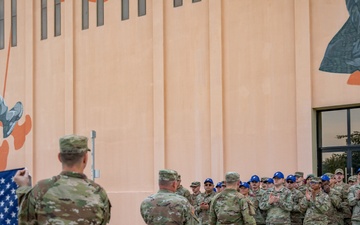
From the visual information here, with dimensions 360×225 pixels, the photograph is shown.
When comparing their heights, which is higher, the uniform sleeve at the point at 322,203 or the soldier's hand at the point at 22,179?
the soldier's hand at the point at 22,179

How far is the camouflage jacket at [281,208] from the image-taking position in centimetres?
1408

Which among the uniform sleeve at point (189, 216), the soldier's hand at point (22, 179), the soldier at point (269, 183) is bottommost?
the soldier at point (269, 183)

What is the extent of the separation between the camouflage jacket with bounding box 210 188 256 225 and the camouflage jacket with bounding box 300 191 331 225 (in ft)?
13.6

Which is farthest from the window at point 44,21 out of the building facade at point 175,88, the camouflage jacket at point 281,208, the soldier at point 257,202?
the camouflage jacket at point 281,208

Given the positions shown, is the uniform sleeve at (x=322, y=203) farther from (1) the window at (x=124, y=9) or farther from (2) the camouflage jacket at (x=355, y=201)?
(1) the window at (x=124, y=9)

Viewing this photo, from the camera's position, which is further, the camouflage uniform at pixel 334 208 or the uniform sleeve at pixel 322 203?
the camouflage uniform at pixel 334 208

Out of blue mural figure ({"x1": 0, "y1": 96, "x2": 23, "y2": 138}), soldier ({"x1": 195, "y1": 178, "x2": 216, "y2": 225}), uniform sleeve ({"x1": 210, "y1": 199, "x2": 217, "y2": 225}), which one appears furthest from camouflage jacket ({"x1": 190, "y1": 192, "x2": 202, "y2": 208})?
blue mural figure ({"x1": 0, "y1": 96, "x2": 23, "y2": 138})

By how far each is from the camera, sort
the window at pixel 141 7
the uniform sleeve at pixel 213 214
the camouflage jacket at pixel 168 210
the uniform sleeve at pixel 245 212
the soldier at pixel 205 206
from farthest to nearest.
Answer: the window at pixel 141 7, the soldier at pixel 205 206, the uniform sleeve at pixel 213 214, the uniform sleeve at pixel 245 212, the camouflage jacket at pixel 168 210

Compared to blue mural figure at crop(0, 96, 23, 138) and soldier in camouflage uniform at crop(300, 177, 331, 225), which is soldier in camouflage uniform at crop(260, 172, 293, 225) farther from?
blue mural figure at crop(0, 96, 23, 138)

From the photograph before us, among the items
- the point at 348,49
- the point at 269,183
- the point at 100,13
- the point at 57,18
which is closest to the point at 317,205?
the point at 269,183

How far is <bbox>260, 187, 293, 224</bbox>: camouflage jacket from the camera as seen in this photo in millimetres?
14078

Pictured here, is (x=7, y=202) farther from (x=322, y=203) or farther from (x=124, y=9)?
(x=322, y=203)

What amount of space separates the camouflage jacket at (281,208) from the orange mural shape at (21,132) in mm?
13197

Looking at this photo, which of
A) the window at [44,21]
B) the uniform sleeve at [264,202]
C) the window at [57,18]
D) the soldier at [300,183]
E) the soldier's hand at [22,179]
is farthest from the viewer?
the window at [44,21]
